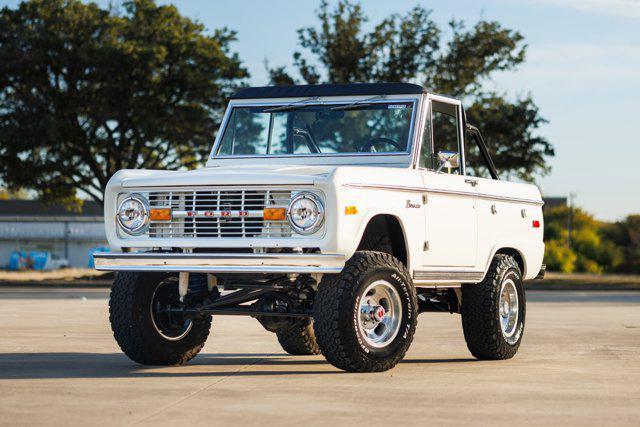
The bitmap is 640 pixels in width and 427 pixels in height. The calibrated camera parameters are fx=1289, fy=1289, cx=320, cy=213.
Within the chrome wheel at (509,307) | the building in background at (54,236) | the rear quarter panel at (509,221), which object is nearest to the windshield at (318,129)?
the rear quarter panel at (509,221)

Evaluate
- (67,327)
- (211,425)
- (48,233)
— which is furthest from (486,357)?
(48,233)

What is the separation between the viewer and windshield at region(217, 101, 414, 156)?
11.7 metres

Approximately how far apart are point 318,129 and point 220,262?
2.33 meters

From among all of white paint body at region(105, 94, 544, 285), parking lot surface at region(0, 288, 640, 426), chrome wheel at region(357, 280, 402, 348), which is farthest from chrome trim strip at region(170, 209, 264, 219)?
parking lot surface at region(0, 288, 640, 426)

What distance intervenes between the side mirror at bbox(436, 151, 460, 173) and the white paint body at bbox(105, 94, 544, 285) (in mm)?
98

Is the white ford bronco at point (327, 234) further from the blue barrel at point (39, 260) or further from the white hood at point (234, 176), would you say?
the blue barrel at point (39, 260)

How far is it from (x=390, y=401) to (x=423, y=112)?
3961mm

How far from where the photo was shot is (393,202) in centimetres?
1053

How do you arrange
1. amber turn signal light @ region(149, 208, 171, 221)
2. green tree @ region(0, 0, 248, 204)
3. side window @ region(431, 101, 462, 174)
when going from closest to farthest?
amber turn signal light @ region(149, 208, 171, 221)
side window @ region(431, 101, 462, 174)
green tree @ region(0, 0, 248, 204)

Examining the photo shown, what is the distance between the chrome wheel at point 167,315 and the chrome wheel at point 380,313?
177 centimetres

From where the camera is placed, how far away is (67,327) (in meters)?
16.5

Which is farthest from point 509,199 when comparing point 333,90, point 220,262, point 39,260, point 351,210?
point 39,260

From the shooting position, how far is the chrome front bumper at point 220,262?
32.1 feet

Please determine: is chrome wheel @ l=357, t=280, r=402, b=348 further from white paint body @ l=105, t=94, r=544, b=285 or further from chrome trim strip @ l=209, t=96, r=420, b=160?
chrome trim strip @ l=209, t=96, r=420, b=160
